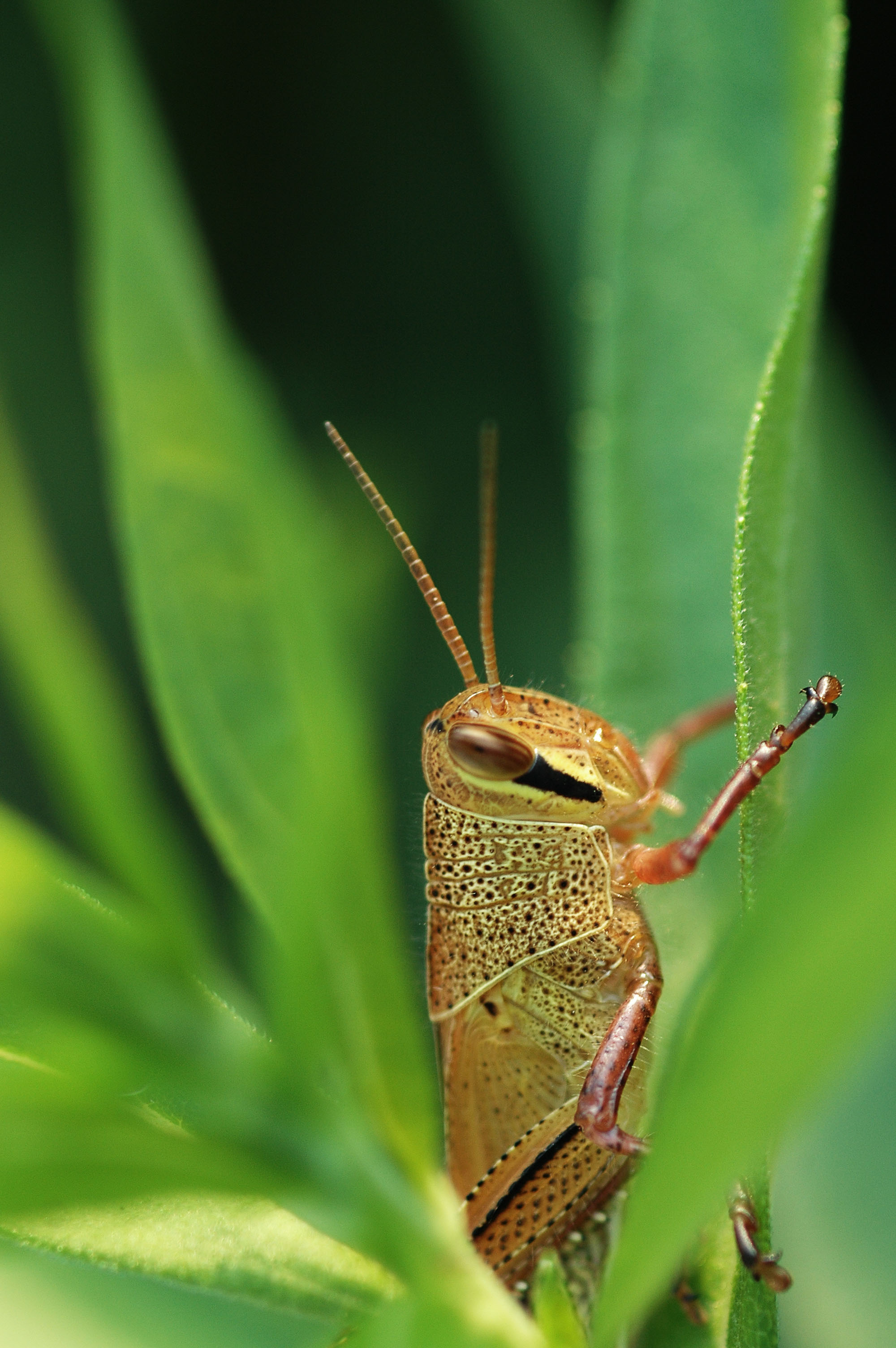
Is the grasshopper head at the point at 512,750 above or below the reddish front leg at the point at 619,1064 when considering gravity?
above

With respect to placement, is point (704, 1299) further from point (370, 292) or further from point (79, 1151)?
point (370, 292)

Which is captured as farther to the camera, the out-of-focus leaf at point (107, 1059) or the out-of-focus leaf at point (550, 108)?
the out-of-focus leaf at point (550, 108)

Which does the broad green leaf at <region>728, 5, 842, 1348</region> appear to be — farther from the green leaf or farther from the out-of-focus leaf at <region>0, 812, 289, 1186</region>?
the out-of-focus leaf at <region>0, 812, 289, 1186</region>

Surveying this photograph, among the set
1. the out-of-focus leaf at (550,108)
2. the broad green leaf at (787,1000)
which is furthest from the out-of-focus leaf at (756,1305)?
the out-of-focus leaf at (550,108)

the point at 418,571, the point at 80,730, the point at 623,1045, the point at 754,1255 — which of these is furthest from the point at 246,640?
the point at 754,1255

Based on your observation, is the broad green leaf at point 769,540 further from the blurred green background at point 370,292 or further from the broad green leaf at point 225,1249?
the blurred green background at point 370,292

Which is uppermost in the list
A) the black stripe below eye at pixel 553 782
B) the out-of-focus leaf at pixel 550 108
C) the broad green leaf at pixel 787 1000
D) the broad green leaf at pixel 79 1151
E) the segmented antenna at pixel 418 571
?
the out-of-focus leaf at pixel 550 108

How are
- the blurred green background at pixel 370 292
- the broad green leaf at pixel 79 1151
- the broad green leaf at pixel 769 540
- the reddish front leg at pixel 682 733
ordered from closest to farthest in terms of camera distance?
the broad green leaf at pixel 79 1151 < the broad green leaf at pixel 769 540 < the reddish front leg at pixel 682 733 < the blurred green background at pixel 370 292
